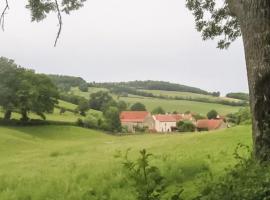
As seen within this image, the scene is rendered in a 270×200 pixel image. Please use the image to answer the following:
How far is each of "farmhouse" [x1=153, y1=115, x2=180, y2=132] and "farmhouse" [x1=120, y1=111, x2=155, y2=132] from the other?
2.05m

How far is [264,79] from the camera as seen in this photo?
319 inches

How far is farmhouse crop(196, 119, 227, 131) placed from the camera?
125 meters

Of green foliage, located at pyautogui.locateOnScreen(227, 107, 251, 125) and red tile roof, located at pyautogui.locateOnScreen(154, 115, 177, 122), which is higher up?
green foliage, located at pyautogui.locateOnScreen(227, 107, 251, 125)

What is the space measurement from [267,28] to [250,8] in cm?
44

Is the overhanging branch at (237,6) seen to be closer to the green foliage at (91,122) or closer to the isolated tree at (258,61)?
the isolated tree at (258,61)

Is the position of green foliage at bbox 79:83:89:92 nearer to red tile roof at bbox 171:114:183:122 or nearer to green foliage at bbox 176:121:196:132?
red tile roof at bbox 171:114:183:122

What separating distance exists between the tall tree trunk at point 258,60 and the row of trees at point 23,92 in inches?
3354

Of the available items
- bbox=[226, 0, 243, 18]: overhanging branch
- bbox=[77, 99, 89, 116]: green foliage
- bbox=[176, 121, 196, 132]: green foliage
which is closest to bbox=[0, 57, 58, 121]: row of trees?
bbox=[77, 99, 89, 116]: green foliage

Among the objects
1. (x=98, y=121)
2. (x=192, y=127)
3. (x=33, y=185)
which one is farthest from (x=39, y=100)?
(x=33, y=185)

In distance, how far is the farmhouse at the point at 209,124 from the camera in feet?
411

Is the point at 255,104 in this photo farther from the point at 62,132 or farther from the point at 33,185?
the point at 62,132

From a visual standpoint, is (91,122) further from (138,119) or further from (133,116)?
(138,119)

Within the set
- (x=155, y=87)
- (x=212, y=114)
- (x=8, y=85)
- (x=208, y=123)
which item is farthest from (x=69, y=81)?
(x=8, y=85)

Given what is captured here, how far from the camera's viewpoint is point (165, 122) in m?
144
